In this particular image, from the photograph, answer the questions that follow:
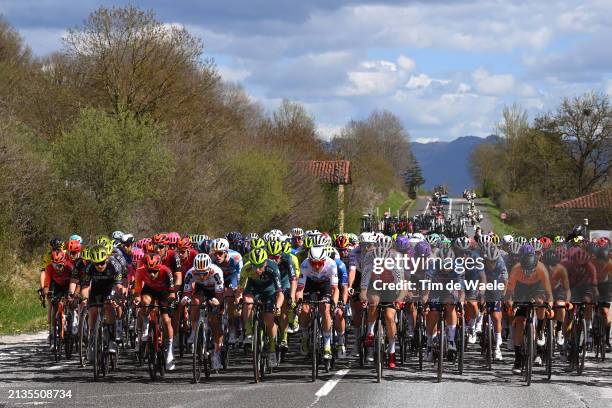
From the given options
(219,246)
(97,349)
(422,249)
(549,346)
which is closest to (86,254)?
(97,349)

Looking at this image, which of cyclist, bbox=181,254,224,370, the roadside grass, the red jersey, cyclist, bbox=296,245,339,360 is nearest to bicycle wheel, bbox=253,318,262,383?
cyclist, bbox=181,254,224,370

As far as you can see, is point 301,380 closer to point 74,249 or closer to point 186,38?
point 74,249

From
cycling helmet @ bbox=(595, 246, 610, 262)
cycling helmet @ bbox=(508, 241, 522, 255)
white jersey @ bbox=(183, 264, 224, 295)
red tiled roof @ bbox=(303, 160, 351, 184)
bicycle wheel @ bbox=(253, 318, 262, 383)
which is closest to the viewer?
bicycle wheel @ bbox=(253, 318, 262, 383)

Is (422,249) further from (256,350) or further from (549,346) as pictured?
(256,350)

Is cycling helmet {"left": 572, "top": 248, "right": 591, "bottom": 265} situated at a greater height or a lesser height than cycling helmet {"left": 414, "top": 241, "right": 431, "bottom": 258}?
lesser

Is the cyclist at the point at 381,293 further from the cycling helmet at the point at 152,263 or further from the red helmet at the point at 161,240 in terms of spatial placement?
the red helmet at the point at 161,240

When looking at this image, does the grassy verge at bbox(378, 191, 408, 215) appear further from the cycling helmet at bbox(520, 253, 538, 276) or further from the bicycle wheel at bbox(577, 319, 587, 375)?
the cycling helmet at bbox(520, 253, 538, 276)

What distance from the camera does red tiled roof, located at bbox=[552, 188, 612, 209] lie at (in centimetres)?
7162

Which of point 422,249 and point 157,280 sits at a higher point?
point 422,249

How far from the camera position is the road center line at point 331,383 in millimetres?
11461

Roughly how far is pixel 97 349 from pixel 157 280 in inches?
48.5

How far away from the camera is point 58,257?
15352 mm

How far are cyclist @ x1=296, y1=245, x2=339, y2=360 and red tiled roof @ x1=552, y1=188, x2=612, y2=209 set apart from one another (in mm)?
60328

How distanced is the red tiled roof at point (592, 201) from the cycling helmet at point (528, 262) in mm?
59179
